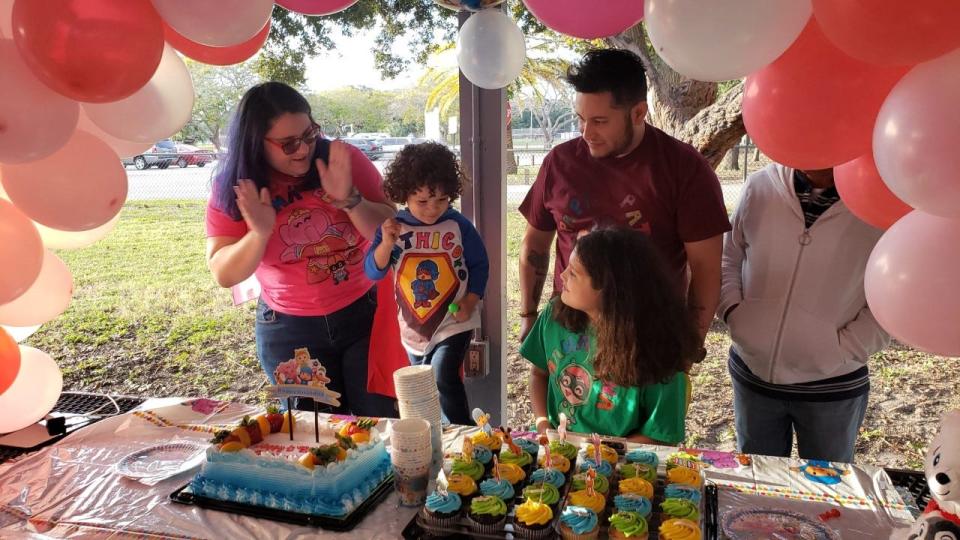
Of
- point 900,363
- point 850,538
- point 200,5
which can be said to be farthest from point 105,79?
point 900,363

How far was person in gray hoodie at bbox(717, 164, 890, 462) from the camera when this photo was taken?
1892 mm

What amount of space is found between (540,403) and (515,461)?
497mm

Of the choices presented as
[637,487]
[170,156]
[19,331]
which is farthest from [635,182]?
[170,156]

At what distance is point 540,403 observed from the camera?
79.4 inches

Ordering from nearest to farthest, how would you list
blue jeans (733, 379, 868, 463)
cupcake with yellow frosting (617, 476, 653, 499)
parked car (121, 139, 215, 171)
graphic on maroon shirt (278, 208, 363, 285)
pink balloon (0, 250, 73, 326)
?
cupcake with yellow frosting (617, 476, 653, 499) → pink balloon (0, 250, 73, 326) → blue jeans (733, 379, 868, 463) → graphic on maroon shirt (278, 208, 363, 285) → parked car (121, 139, 215, 171)

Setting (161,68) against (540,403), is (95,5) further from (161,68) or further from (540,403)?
(540,403)

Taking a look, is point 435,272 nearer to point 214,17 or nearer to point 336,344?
point 336,344

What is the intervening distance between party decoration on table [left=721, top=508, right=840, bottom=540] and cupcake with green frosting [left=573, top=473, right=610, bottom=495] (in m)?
0.24

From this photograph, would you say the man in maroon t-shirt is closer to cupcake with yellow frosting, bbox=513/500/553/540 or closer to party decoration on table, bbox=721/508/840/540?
party decoration on table, bbox=721/508/840/540

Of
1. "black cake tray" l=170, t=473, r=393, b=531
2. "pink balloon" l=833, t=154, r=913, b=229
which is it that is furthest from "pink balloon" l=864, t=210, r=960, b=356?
"black cake tray" l=170, t=473, r=393, b=531

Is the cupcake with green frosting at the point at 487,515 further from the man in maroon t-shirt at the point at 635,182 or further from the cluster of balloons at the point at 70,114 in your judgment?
the cluster of balloons at the point at 70,114

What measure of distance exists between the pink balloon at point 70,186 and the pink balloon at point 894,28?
1.62 metres

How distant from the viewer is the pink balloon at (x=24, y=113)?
1349 mm

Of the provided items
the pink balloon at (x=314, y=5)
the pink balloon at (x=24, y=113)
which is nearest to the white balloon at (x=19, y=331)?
the pink balloon at (x=24, y=113)
